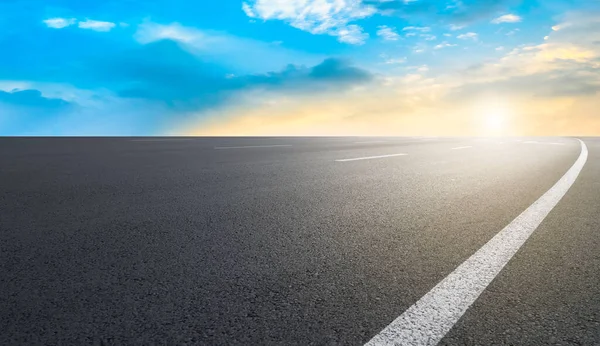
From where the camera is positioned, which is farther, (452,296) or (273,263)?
(273,263)

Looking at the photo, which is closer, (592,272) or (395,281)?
(395,281)

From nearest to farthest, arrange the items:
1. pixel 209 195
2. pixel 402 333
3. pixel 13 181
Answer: pixel 402 333, pixel 209 195, pixel 13 181

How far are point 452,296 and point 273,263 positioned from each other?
103 centimetres

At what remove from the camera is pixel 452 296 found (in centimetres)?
223

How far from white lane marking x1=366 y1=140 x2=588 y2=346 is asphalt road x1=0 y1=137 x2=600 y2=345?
0.05 m

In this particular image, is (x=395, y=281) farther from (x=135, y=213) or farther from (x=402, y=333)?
(x=135, y=213)

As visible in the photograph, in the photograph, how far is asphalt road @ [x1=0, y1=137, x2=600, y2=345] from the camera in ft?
6.24

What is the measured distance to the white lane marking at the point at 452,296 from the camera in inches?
71.5

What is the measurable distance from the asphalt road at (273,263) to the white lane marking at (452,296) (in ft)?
0.17

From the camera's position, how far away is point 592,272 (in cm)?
271

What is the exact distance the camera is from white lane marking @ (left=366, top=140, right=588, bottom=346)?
1.82 m

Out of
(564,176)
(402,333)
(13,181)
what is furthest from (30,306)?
(564,176)

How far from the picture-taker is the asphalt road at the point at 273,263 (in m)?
1.90

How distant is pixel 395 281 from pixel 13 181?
20.1ft
